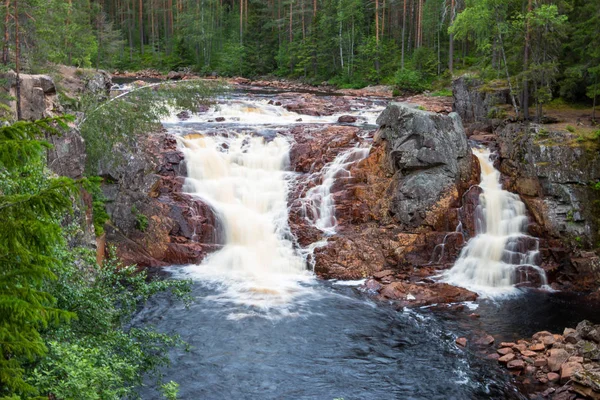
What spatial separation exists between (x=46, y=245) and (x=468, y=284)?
622 inches

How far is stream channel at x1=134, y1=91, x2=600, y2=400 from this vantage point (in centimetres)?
1226

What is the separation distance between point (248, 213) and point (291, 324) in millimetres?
7356

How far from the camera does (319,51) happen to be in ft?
195

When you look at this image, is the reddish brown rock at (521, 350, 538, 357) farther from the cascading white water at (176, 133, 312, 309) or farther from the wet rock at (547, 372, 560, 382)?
the cascading white water at (176, 133, 312, 309)

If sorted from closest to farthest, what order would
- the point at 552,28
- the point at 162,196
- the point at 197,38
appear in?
the point at 162,196 < the point at 552,28 < the point at 197,38

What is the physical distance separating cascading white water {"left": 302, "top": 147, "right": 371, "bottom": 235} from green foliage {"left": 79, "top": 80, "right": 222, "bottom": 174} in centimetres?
602

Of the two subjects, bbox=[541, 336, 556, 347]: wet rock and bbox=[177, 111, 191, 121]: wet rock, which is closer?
bbox=[541, 336, 556, 347]: wet rock

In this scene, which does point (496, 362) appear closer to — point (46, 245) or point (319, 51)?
point (46, 245)

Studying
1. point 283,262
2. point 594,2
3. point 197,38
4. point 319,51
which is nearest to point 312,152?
point 283,262

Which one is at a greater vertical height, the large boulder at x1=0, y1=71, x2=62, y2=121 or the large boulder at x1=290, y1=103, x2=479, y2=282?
the large boulder at x1=0, y1=71, x2=62, y2=121

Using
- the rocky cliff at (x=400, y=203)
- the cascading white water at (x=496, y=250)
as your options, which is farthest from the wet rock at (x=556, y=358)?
the rocky cliff at (x=400, y=203)

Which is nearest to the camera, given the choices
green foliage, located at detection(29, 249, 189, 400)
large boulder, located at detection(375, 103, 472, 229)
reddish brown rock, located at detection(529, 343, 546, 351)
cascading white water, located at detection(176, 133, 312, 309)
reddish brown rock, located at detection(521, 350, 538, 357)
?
green foliage, located at detection(29, 249, 189, 400)

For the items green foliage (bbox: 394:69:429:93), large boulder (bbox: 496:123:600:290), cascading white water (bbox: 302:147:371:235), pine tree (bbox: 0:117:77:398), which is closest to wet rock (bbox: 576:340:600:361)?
large boulder (bbox: 496:123:600:290)

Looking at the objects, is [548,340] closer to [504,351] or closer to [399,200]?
[504,351]
